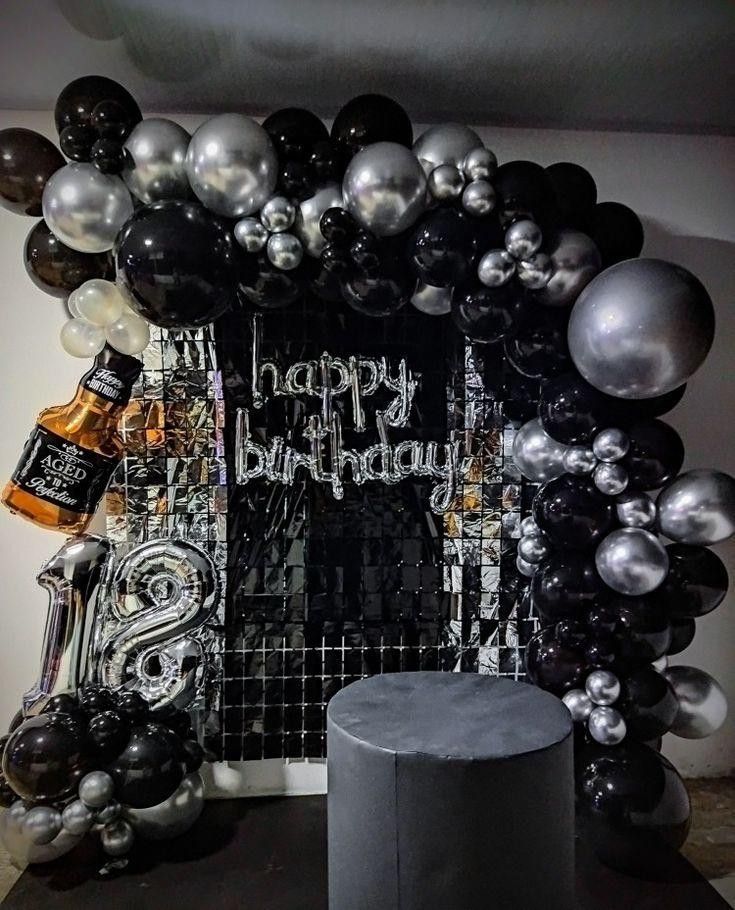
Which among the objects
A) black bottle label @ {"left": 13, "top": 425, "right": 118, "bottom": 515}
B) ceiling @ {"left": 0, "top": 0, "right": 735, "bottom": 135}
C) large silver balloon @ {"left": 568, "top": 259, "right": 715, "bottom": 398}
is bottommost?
black bottle label @ {"left": 13, "top": 425, "right": 118, "bottom": 515}

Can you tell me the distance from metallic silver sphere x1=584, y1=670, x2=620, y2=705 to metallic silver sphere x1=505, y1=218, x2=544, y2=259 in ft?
3.70

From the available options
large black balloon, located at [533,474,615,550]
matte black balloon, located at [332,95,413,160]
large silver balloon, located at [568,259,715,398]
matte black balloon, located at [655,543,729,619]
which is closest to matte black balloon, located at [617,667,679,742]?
matte black balloon, located at [655,543,729,619]

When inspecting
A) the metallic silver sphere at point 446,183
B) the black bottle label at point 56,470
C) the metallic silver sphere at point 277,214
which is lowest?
the black bottle label at point 56,470

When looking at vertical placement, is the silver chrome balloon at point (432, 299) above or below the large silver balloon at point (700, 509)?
above

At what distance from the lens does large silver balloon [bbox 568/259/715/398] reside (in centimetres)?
168

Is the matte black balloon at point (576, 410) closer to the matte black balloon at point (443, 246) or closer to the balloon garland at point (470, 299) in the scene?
the balloon garland at point (470, 299)

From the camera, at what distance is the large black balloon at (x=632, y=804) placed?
1.82 metres

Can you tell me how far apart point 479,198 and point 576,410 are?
1.99 ft

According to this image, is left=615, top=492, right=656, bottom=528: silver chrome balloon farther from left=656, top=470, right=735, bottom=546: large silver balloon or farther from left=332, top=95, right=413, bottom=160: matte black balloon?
left=332, top=95, right=413, bottom=160: matte black balloon

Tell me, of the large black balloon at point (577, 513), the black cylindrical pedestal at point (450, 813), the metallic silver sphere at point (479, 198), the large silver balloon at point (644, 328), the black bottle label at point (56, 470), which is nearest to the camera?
the black cylindrical pedestal at point (450, 813)

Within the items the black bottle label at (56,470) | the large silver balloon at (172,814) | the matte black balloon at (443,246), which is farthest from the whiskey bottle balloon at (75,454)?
the matte black balloon at (443,246)

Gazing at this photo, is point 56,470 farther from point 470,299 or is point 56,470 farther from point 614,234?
point 614,234

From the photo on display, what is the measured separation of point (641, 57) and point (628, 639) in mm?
1630

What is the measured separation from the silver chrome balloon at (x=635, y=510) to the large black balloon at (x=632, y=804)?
59 cm
